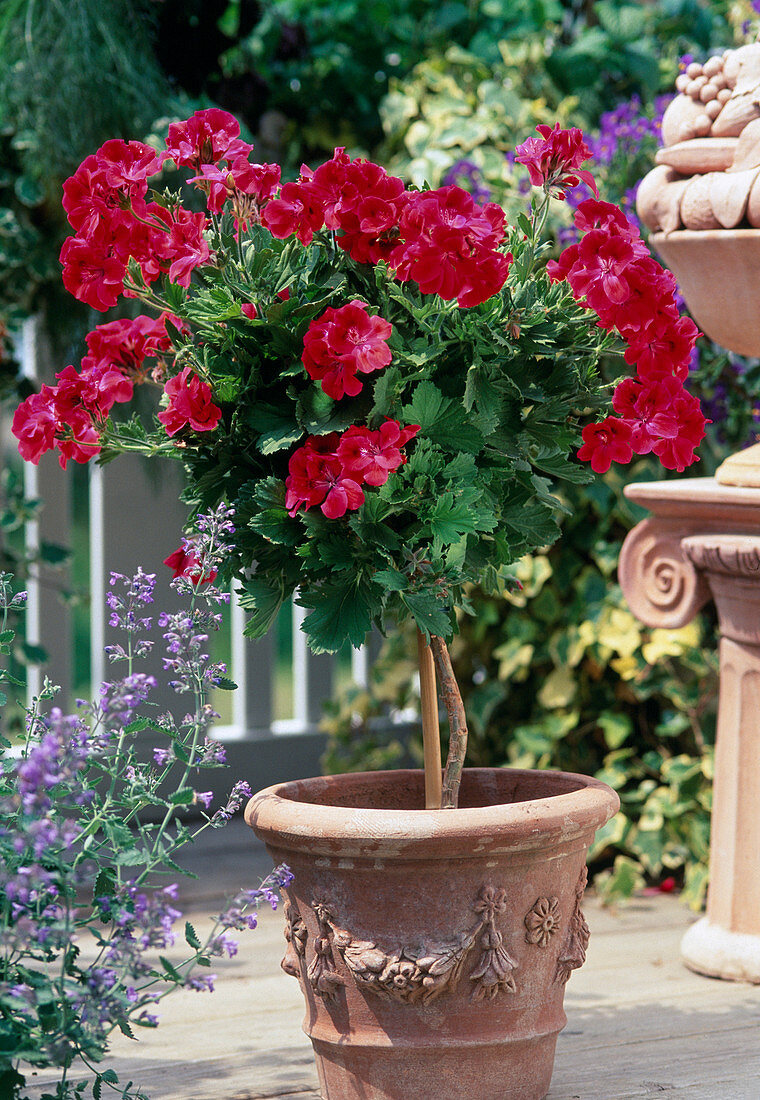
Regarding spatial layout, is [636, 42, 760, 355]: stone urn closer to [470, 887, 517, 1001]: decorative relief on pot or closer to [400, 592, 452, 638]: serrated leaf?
[400, 592, 452, 638]: serrated leaf

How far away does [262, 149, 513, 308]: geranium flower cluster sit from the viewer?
55.2 inches

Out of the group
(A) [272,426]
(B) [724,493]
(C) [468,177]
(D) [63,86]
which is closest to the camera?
(A) [272,426]

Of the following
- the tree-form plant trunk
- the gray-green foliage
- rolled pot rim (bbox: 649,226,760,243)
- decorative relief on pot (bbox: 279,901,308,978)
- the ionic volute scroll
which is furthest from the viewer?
the gray-green foliage

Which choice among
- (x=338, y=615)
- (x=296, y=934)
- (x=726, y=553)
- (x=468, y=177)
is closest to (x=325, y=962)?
(x=296, y=934)

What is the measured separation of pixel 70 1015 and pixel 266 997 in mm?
996

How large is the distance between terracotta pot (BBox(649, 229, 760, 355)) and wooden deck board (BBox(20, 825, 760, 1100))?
3.75ft

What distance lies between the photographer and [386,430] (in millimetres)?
1435

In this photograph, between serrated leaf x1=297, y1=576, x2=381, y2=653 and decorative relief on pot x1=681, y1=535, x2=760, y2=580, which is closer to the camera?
serrated leaf x1=297, y1=576, x2=381, y2=653

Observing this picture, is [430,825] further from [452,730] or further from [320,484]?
[320,484]

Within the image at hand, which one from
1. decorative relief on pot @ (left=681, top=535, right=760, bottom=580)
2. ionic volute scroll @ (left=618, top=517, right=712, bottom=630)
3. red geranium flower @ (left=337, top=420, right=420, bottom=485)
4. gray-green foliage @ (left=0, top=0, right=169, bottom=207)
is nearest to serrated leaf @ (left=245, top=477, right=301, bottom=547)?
red geranium flower @ (left=337, top=420, right=420, bottom=485)

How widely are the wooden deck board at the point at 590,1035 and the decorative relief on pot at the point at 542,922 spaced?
0.25 metres

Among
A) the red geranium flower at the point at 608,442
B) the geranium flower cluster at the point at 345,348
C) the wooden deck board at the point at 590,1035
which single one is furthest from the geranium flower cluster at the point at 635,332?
the wooden deck board at the point at 590,1035

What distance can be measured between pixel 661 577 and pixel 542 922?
3.17 feet

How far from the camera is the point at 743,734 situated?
7.41 feet
